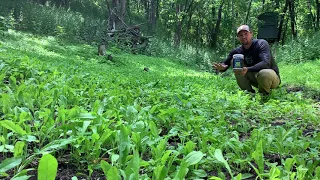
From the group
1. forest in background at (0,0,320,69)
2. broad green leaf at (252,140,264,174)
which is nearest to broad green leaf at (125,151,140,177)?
broad green leaf at (252,140,264,174)

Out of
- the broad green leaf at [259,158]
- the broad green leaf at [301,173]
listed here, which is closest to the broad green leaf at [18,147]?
the broad green leaf at [259,158]

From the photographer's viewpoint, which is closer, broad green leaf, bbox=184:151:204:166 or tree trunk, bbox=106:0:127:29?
broad green leaf, bbox=184:151:204:166

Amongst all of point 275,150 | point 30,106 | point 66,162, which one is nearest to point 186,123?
point 275,150

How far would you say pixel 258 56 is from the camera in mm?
4770

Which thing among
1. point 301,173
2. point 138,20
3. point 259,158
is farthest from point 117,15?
point 301,173

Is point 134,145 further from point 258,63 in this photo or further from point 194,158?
point 258,63

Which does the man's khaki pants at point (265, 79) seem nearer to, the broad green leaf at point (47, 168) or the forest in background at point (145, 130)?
the forest in background at point (145, 130)

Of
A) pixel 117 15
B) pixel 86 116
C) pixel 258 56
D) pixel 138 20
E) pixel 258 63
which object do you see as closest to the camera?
pixel 86 116

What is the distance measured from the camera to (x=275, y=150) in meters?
1.88

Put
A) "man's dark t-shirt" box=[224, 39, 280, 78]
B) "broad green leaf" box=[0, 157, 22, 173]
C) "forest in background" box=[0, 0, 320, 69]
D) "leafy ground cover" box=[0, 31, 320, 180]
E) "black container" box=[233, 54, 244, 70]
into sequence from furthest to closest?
"forest in background" box=[0, 0, 320, 69], "man's dark t-shirt" box=[224, 39, 280, 78], "black container" box=[233, 54, 244, 70], "leafy ground cover" box=[0, 31, 320, 180], "broad green leaf" box=[0, 157, 22, 173]

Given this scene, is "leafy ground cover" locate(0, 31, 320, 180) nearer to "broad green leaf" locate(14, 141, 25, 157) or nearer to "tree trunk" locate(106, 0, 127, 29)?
"broad green leaf" locate(14, 141, 25, 157)

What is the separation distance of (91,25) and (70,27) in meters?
1.45

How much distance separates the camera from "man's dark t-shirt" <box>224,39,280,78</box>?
4.56m

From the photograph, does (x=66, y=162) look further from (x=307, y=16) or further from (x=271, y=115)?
(x=307, y=16)
